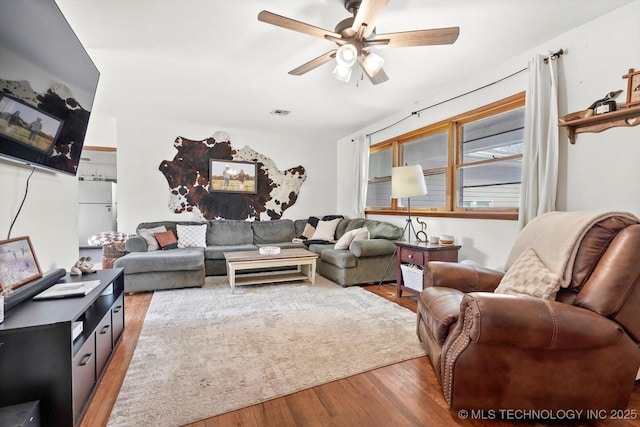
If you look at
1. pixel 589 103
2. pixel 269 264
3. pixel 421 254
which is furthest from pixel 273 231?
pixel 589 103

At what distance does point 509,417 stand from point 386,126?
4.00 metres

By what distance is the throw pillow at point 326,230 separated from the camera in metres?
5.06

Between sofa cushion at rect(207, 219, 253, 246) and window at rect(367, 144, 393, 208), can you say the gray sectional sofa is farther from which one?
window at rect(367, 144, 393, 208)

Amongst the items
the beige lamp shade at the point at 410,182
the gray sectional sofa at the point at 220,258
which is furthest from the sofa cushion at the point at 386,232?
the beige lamp shade at the point at 410,182

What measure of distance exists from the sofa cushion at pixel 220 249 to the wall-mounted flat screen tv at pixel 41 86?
2.29 meters

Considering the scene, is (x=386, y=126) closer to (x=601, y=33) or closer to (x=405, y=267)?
(x=405, y=267)

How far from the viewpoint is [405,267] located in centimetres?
335

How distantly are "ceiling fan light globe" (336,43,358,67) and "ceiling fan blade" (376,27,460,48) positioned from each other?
7.3 inches

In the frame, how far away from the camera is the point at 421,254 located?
10.2ft

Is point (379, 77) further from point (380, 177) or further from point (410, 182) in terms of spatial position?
point (380, 177)

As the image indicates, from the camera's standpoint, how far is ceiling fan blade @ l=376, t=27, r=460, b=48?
1.92 m

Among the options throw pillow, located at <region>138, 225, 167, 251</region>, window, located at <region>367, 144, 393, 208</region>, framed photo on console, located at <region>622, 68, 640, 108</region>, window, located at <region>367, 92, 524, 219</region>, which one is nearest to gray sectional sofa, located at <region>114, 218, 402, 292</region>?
throw pillow, located at <region>138, 225, 167, 251</region>

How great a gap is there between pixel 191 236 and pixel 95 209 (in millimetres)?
4565

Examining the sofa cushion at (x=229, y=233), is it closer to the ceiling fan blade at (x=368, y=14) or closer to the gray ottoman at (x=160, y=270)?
the gray ottoman at (x=160, y=270)
